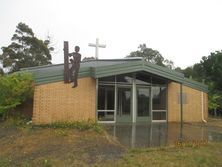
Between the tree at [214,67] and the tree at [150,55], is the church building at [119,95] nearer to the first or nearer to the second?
the tree at [214,67]

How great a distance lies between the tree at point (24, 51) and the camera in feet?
141

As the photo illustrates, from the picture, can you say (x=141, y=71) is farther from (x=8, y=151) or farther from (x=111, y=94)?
(x=8, y=151)

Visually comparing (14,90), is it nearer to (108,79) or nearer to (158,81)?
(108,79)

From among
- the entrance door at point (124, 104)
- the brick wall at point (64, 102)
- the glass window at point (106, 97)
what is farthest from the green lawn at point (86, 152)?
the entrance door at point (124, 104)

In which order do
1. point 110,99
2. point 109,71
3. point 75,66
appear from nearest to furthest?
point 75,66 → point 109,71 → point 110,99

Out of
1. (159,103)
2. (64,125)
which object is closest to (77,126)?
(64,125)

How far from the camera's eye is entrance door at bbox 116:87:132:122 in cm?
1753

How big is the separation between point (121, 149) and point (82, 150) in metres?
1.35

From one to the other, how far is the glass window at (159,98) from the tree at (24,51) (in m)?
28.3

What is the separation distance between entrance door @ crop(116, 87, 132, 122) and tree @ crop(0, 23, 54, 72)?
2827 centimetres

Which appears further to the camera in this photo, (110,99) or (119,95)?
(119,95)

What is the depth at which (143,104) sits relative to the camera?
1836 cm

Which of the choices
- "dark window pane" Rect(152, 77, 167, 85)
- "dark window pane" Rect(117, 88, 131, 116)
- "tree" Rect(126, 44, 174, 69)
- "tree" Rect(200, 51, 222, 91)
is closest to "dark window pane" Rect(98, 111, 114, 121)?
"dark window pane" Rect(117, 88, 131, 116)

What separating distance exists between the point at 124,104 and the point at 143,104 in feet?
4.60
